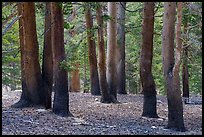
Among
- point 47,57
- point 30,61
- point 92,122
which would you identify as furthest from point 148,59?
point 30,61

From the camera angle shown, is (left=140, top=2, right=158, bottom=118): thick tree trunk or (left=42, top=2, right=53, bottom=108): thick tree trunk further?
(left=42, top=2, right=53, bottom=108): thick tree trunk

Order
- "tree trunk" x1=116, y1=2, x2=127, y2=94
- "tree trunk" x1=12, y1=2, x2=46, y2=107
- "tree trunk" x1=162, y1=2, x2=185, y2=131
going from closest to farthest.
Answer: "tree trunk" x1=162, y1=2, x2=185, y2=131 < "tree trunk" x1=12, y1=2, x2=46, y2=107 < "tree trunk" x1=116, y1=2, x2=127, y2=94

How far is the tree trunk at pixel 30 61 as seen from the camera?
12094 millimetres

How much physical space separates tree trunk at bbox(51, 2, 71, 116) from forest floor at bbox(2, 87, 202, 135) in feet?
1.03

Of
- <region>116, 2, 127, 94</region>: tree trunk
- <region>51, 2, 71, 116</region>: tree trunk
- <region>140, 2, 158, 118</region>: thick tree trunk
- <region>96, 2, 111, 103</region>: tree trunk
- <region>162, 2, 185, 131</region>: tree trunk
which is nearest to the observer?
<region>162, 2, 185, 131</region>: tree trunk

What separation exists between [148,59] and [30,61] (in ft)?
11.2

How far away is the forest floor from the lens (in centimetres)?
910

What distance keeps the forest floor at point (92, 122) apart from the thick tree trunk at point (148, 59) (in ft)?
1.33

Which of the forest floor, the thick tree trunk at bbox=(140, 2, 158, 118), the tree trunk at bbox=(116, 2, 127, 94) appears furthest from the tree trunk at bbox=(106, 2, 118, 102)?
the tree trunk at bbox=(116, 2, 127, 94)

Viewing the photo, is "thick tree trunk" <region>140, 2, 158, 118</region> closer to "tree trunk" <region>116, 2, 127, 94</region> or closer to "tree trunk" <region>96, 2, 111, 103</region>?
"tree trunk" <region>96, 2, 111, 103</region>

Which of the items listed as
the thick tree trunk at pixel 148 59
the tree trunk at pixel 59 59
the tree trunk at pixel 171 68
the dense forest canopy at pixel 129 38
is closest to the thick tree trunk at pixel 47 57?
the dense forest canopy at pixel 129 38

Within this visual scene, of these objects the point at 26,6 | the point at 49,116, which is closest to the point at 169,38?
the point at 49,116

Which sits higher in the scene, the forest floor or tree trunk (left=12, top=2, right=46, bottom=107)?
tree trunk (left=12, top=2, right=46, bottom=107)

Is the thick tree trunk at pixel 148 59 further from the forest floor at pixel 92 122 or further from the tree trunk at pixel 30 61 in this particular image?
the tree trunk at pixel 30 61
